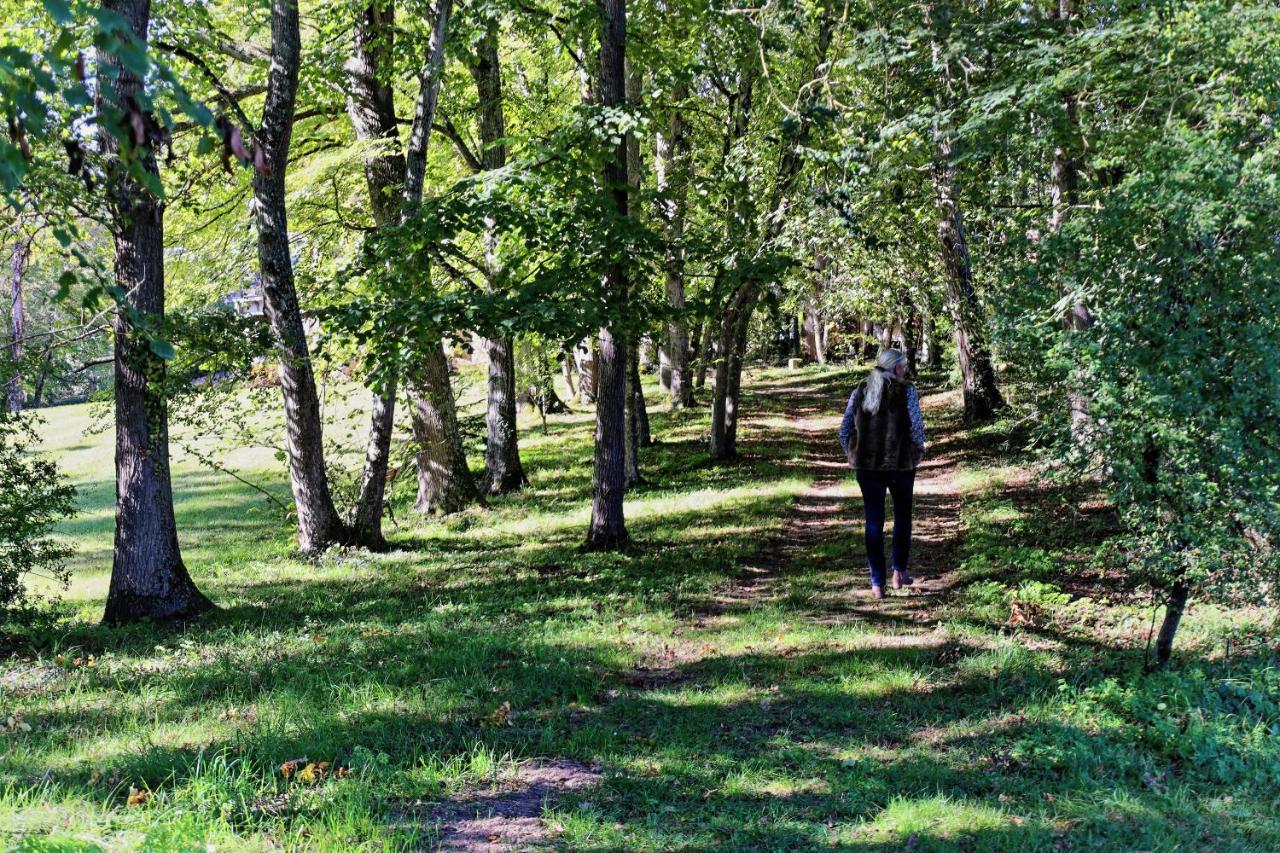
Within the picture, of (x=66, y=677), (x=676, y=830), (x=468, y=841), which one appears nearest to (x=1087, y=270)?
(x=676, y=830)

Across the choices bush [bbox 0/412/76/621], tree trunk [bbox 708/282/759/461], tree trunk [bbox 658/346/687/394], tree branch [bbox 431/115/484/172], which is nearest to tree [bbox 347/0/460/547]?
tree branch [bbox 431/115/484/172]

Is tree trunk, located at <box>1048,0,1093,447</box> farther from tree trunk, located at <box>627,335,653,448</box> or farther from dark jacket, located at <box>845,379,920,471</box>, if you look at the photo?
tree trunk, located at <box>627,335,653,448</box>

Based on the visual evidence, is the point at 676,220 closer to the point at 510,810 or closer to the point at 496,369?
the point at 496,369

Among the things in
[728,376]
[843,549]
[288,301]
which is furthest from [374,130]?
[843,549]

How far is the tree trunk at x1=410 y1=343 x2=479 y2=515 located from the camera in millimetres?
14758

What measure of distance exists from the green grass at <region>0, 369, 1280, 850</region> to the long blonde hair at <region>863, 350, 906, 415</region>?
1893mm

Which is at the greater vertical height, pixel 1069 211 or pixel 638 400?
pixel 1069 211

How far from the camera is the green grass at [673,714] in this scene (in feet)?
14.2

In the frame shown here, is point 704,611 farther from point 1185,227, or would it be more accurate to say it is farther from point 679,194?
point 679,194

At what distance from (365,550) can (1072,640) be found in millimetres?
8879

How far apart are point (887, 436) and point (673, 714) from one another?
3.68 m

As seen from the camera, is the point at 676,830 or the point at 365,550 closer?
the point at 676,830

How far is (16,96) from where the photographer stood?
212 cm

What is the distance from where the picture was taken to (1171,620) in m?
5.91
